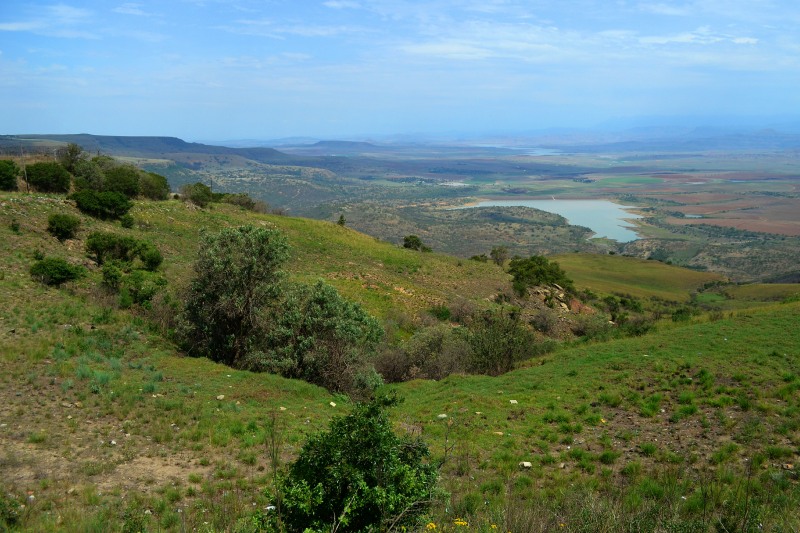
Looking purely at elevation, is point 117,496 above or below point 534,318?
above

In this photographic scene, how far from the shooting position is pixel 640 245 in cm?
9806

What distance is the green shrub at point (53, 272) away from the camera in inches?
743

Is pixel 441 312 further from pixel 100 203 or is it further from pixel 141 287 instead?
pixel 100 203

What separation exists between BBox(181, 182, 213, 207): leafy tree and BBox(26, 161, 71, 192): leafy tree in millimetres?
11088

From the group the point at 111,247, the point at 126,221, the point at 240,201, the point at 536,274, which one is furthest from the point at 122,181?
the point at 536,274

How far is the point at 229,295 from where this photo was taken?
1667 cm

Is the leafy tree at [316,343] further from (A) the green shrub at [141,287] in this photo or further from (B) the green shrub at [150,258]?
(B) the green shrub at [150,258]

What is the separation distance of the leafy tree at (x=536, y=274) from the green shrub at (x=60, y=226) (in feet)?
95.1

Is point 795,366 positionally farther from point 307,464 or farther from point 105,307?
point 105,307

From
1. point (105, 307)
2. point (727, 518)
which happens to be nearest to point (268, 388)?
point (105, 307)

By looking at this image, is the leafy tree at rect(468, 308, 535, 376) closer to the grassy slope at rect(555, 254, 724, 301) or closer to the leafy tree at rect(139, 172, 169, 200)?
the leafy tree at rect(139, 172, 169, 200)

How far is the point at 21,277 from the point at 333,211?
96922 millimetres

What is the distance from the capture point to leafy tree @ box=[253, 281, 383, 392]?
15750 mm

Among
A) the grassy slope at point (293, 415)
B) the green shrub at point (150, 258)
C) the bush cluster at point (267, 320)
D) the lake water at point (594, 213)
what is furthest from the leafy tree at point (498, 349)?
the lake water at point (594, 213)
